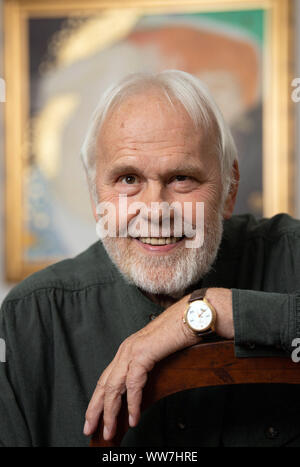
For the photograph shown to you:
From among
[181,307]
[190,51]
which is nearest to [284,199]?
[190,51]

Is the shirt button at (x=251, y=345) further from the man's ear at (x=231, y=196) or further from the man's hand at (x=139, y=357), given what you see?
the man's ear at (x=231, y=196)

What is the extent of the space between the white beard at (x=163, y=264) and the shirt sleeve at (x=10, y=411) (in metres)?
0.32

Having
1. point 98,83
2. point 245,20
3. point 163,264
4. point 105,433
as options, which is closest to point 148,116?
point 163,264

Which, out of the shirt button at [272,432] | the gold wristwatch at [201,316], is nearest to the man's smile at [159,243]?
the gold wristwatch at [201,316]

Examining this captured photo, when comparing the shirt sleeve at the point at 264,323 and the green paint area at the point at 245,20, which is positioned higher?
the green paint area at the point at 245,20

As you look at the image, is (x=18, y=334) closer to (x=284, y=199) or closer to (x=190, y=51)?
(x=284, y=199)

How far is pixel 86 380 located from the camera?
1179 millimetres

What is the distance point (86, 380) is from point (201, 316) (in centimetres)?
40

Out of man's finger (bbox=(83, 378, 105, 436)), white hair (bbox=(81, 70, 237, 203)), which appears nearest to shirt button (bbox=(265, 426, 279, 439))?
man's finger (bbox=(83, 378, 105, 436))

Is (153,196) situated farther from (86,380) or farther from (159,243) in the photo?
(86,380)

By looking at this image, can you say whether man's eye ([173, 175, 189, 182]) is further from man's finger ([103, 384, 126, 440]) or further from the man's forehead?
man's finger ([103, 384, 126, 440])

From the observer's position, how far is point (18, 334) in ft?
3.87

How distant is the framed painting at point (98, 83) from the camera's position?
234 cm

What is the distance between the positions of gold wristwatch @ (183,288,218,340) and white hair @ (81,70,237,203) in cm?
41
